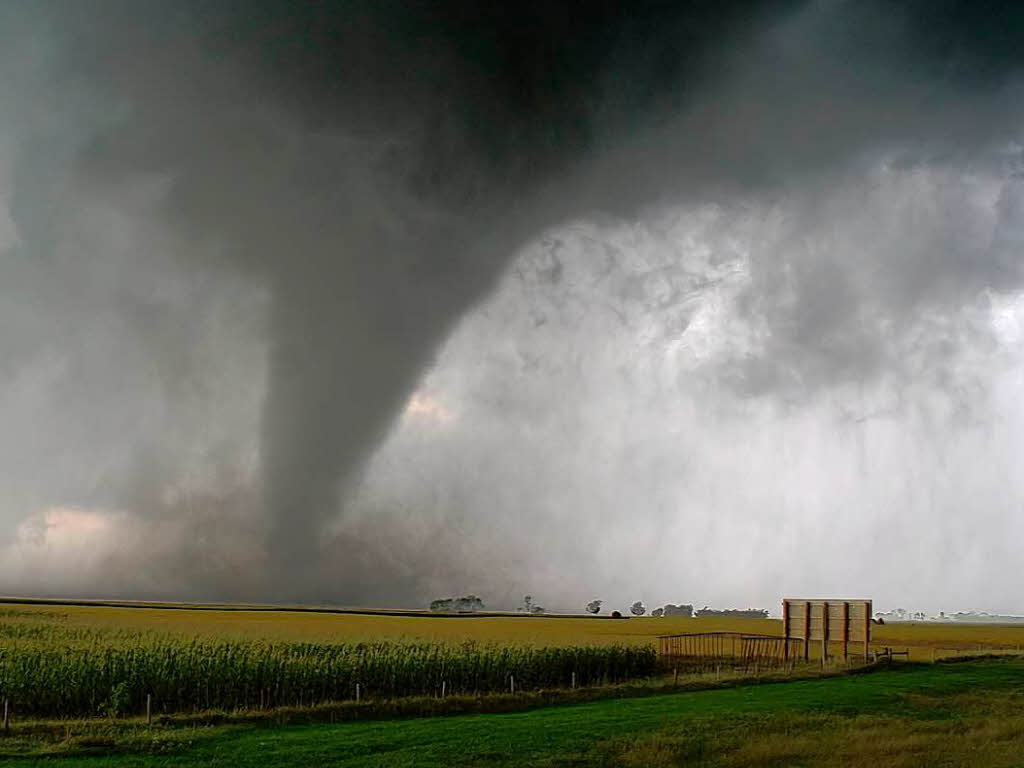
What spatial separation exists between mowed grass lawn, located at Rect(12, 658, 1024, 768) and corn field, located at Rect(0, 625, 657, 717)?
20.0 feet

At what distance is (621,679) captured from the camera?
47.0 metres

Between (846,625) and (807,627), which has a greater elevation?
A: (846,625)

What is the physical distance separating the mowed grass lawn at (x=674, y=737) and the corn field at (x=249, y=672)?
20.0ft

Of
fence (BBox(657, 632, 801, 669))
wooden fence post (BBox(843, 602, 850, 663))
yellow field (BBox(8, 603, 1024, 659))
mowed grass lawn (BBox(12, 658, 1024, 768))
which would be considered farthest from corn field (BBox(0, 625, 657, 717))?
wooden fence post (BBox(843, 602, 850, 663))

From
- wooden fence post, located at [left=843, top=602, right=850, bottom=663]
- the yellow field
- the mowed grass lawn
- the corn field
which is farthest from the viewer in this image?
the yellow field

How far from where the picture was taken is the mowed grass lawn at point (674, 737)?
2375 cm

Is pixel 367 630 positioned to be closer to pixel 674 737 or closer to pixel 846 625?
pixel 846 625

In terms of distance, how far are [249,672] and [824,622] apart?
32.2m

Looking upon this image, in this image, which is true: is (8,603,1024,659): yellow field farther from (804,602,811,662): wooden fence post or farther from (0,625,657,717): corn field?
(804,602,811,662): wooden fence post

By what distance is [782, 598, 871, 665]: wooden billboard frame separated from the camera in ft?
165

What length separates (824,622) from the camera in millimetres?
→ 51312

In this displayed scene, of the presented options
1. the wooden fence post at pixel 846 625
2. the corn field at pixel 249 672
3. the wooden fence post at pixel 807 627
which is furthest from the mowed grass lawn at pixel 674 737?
the wooden fence post at pixel 807 627

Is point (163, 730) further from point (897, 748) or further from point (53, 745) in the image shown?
point (897, 748)

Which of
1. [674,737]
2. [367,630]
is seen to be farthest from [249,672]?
[367,630]
